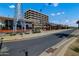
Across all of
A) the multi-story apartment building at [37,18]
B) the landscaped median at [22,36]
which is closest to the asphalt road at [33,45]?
the landscaped median at [22,36]

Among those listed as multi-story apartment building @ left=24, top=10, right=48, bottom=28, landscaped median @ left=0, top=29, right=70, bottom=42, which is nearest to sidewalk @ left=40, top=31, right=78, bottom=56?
landscaped median @ left=0, top=29, right=70, bottom=42

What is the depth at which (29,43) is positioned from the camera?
8828 millimetres

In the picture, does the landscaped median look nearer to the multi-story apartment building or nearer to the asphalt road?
the asphalt road

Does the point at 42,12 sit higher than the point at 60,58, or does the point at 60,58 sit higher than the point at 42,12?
the point at 42,12

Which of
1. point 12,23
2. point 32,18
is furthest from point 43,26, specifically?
point 12,23

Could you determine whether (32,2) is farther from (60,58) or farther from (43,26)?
(60,58)

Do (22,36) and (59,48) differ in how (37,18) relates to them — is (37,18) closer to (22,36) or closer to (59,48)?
(22,36)

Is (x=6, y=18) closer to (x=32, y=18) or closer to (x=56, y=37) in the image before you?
(x=32, y=18)

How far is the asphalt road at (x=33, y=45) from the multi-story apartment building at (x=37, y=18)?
48 centimetres

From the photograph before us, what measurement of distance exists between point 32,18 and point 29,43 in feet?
2.65

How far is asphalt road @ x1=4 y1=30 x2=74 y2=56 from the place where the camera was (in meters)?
8.42

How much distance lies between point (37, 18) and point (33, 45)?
88 centimetres

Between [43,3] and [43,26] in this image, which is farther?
[43,26]

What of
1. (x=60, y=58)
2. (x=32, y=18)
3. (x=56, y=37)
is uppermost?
(x=32, y=18)
